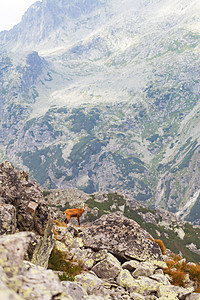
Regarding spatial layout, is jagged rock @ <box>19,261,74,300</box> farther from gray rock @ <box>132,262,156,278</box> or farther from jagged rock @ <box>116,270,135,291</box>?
gray rock @ <box>132,262,156,278</box>

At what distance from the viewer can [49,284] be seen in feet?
A: 21.5

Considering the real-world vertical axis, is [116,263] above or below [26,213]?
below

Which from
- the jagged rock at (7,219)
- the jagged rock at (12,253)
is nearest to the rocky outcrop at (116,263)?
the jagged rock at (7,219)

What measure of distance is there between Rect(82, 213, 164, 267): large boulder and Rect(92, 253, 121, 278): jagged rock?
10.3ft

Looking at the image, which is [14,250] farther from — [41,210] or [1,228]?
[41,210]

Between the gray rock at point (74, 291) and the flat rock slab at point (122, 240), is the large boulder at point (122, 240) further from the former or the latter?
the gray rock at point (74, 291)

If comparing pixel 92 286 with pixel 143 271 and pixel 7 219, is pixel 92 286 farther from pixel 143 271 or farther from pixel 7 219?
pixel 7 219

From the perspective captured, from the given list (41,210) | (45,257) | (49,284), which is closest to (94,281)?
(45,257)

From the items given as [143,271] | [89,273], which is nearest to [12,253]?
[89,273]

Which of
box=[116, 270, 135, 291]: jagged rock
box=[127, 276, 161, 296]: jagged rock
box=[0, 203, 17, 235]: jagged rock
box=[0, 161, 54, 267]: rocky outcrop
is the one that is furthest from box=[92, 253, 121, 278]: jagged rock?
box=[0, 203, 17, 235]: jagged rock

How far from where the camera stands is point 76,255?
2108 cm

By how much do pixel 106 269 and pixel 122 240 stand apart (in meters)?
5.08

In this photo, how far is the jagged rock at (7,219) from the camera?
13788 mm

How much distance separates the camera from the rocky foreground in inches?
261
